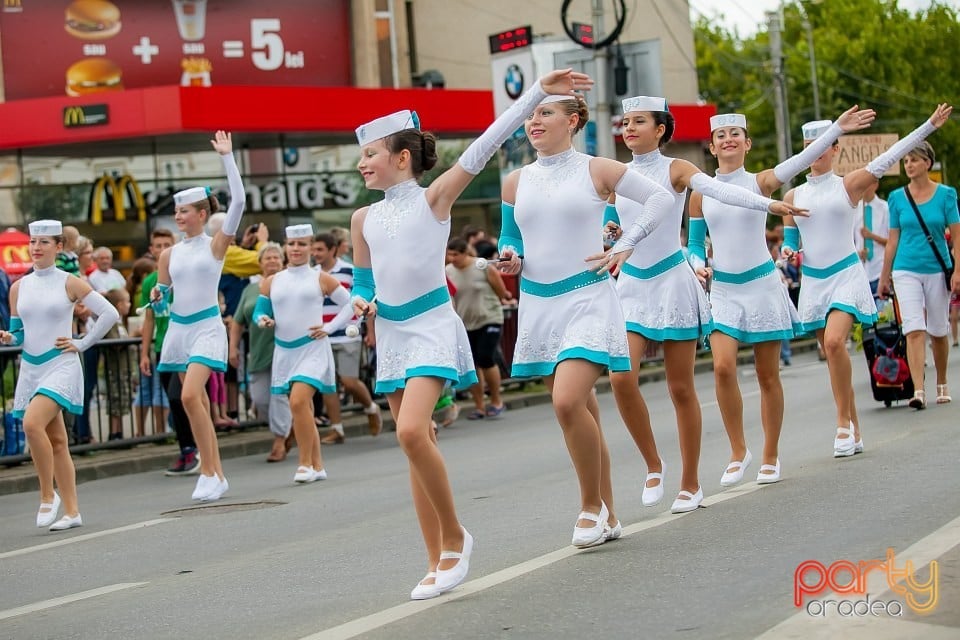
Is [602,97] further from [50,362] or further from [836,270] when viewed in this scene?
[50,362]

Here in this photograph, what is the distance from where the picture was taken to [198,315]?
37.9ft

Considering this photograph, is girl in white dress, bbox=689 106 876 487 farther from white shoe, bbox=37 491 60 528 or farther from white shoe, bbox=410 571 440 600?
white shoe, bbox=37 491 60 528

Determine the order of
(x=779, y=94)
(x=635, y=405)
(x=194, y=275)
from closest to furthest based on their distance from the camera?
(x=635, y=405), (x=194, y=275), (x=779, y=94)

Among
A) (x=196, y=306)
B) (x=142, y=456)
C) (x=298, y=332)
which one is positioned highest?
(x=196, y=306)

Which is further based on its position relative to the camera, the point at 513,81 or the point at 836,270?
the point at 513,81

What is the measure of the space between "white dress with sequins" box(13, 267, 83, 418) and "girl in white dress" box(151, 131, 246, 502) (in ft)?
3.11

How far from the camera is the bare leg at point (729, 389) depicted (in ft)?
29.8

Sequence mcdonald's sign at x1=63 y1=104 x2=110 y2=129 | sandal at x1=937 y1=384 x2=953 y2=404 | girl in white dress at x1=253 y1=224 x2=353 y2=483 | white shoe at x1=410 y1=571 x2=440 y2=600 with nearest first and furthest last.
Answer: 1. white shoe at x1=410 y1=571 x2=440 y2=600
2. girl in white dress at x1=253 y1=224 x2=353 y2=483
3. sandal at x1=937 y1=384 x2=953 y2=404
4. mcdonald's sign at x1=63 y1=104 x2=110 y2=129

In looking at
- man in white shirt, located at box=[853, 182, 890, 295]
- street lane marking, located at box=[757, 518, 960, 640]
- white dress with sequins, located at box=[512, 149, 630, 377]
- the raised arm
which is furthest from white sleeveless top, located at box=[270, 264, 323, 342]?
man in white shirt, located at box=[853, 182, 890, 295]

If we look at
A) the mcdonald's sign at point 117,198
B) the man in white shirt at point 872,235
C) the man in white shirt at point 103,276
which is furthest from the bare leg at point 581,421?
the mcdonald's sign at point 117,198

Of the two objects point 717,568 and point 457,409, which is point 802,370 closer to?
point 457,409

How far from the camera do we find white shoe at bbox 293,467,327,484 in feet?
40.0

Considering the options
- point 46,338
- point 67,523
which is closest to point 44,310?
point 46,338

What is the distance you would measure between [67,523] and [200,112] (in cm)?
1747
